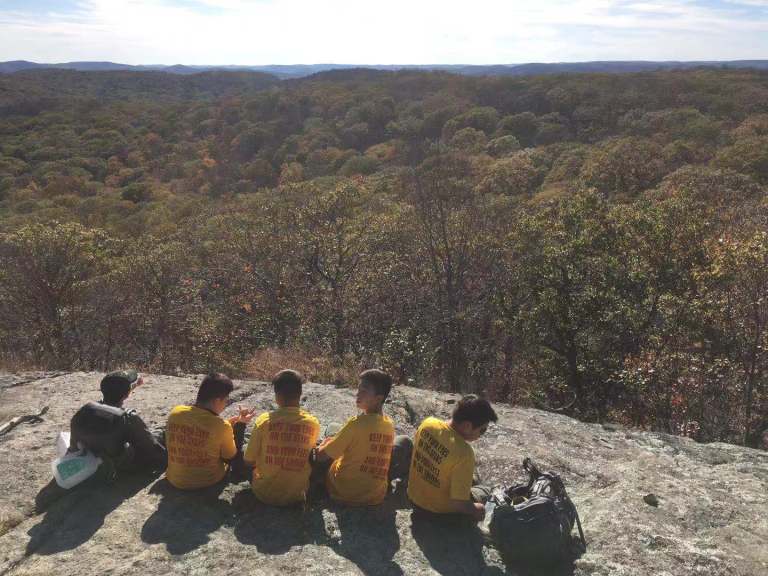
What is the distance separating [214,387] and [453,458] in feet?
6.27

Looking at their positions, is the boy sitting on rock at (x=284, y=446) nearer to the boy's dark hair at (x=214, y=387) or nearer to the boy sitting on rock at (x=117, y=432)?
the boy's dark hair at (x=214, y=387)

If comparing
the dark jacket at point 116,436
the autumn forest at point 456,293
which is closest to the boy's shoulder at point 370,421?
the dark jacket at point 116,436

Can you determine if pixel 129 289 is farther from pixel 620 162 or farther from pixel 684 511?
pixel 620 162

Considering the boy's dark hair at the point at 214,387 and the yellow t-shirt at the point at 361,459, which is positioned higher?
the boy's dark hair at the point at 214,387

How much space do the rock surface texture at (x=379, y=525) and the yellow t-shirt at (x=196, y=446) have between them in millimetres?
178

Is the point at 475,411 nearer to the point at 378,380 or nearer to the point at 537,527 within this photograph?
the point at 378,380

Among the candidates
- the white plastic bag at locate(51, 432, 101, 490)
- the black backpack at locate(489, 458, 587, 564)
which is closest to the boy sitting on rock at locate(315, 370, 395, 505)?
the black backpack at locate(489, 458, 587, 564)

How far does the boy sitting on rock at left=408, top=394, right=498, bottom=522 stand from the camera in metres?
4.06

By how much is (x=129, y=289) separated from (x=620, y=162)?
26.2 metres

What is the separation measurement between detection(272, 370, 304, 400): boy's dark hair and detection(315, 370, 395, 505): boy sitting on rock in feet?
1.54

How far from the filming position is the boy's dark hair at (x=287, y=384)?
4.31m

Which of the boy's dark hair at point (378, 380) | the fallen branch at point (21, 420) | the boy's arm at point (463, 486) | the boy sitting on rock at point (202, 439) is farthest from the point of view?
the fallen branch at point (21, 420)

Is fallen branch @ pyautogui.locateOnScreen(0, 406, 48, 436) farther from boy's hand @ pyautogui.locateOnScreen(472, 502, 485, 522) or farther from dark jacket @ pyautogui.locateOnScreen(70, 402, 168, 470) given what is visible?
boy's hand @ pyautogui.locateOnScreen(472, 502, 485, 522)

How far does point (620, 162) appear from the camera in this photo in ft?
104
